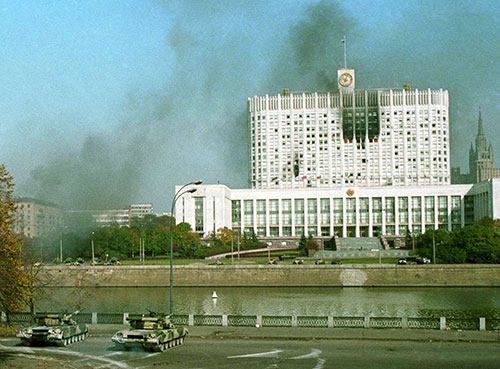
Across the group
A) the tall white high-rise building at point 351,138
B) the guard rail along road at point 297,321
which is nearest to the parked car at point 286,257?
the tall white high-rise building at point 351,138

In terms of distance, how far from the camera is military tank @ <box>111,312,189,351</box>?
29438mm

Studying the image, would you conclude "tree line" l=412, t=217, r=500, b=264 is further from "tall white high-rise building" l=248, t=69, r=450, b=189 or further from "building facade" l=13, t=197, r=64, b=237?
"tall white high-rise building" l=248, t=69, r=450, b=189

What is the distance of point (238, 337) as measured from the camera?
113 ft

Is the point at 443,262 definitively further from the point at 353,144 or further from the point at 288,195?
the point at 353,144

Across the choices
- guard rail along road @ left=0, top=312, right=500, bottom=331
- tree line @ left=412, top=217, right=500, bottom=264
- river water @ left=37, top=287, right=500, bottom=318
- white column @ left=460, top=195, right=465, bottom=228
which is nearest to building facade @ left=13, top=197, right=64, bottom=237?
guard rail along road @ left=0, top=312, right=500, bottom=331

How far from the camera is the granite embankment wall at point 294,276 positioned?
8419 centimetres

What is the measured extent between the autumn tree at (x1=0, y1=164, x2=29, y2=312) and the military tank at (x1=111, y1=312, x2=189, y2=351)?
5176 millimetres

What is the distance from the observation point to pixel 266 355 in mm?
29266

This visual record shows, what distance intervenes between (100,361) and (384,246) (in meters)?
113

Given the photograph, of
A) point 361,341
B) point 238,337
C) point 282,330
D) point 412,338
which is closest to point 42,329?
point 238,337

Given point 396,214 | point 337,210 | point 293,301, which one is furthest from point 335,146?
point 293,301

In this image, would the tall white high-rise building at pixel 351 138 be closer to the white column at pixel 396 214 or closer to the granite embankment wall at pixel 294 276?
the white column at pixel 396 214

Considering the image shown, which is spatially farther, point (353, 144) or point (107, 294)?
point (353, 144)

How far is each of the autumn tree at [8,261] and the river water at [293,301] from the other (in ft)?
54.9
